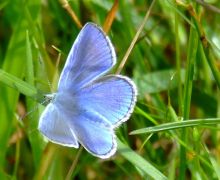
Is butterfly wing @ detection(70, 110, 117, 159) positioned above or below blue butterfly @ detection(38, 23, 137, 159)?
below

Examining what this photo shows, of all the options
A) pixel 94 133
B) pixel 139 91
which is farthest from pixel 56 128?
pixel 139 91

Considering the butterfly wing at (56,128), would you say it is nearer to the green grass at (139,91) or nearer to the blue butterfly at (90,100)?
the blue butterfly at (90,100)

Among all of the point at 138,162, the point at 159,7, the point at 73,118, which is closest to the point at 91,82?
the point at 73,118

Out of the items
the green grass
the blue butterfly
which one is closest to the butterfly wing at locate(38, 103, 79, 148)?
the blue butterfly

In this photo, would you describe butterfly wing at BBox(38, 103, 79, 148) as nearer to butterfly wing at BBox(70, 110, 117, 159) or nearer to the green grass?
butterfly wing at BBox(70, 110, 117, 159)

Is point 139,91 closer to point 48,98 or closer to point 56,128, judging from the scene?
point 48,98

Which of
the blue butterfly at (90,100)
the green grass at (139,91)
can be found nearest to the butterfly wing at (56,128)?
the blue butterfly at (90,100)
